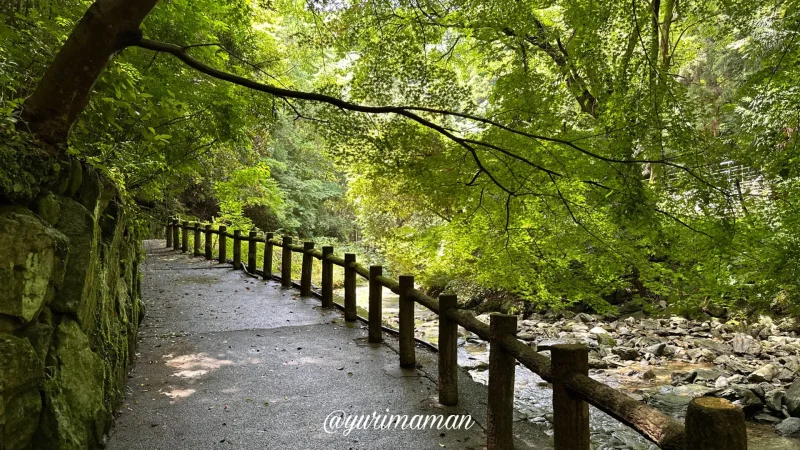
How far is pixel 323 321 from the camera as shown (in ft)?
20.1

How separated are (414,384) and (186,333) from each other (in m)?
2.95

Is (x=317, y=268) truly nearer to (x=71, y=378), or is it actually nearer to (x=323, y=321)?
(x=323, y=321)

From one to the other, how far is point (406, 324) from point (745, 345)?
755 centimetres

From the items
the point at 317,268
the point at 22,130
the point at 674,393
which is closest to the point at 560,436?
the point at 22,130

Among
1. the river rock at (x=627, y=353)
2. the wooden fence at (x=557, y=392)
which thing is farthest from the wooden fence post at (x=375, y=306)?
the river rock at (x=627, y=353)

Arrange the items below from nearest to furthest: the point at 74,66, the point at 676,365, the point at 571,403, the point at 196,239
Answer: the point at 571,403, the point at 74,66, the point at 676,365, the point at 196,239

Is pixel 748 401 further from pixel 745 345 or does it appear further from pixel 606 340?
pixel 606 340

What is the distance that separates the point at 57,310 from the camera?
87.7 inches

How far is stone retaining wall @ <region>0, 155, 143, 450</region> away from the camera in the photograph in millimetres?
1825

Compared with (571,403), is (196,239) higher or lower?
higher

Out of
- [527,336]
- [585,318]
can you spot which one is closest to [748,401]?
[527,336]

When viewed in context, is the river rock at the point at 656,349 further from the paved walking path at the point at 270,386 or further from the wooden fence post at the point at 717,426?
the wooden fence post at the point at 717,426

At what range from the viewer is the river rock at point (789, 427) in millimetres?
5250

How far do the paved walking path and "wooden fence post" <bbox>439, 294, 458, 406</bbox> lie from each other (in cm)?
10
